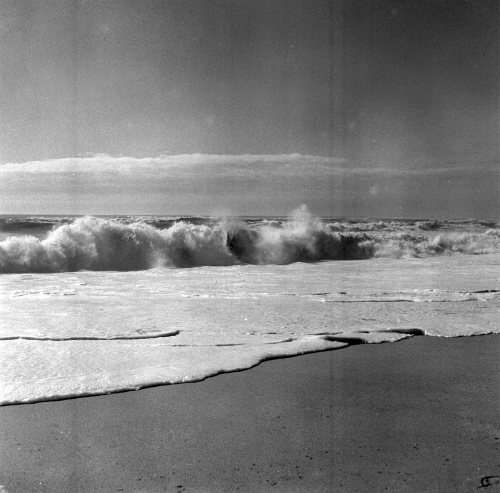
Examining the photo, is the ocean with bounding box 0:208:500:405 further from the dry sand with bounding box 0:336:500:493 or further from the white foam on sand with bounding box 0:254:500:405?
the dry sand with bounding box 0:336:500:493

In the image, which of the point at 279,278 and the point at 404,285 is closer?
the point at 404,285

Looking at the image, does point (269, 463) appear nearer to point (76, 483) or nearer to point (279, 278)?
point (76, 483)

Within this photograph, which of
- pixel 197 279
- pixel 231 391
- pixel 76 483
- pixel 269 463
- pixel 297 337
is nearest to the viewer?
pixel 76 483

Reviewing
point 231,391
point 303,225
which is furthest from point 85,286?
point 303,225

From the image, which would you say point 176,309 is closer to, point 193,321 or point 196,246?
point 193,321

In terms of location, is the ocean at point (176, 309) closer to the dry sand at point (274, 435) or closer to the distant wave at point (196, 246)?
the distant wave at point (196, 246)

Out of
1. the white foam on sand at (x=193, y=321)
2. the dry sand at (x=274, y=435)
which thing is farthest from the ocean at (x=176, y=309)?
the dry sand at (x=274, y=435)

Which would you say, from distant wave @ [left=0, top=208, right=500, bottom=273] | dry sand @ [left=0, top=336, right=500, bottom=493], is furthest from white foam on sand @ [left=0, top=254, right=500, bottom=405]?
distant wave @ [left=0, top=208, right=500, bottom=273]
